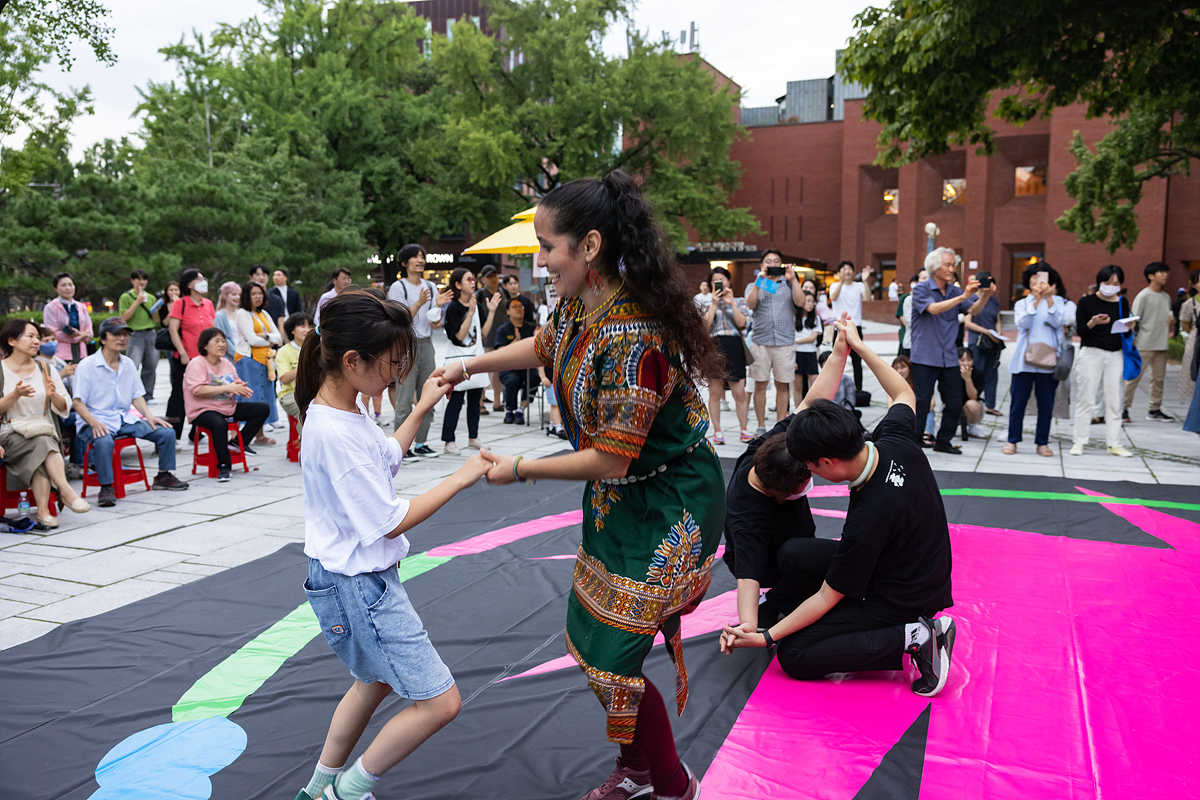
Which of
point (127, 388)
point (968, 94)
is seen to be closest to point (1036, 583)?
point (127, 388)

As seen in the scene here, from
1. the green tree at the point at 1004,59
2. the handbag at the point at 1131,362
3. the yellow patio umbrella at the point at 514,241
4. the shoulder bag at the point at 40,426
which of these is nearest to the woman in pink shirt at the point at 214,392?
the shoulder bag at the point at 40,426

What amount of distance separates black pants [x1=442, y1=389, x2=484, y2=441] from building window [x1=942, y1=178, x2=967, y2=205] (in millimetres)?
31031

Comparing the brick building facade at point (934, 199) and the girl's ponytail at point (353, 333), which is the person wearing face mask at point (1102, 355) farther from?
the brick building facade at point (934, 199)

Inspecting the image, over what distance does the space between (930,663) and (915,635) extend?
11 cm

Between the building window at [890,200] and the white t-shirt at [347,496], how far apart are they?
1488 inches

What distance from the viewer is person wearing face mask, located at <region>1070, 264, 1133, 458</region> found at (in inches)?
299

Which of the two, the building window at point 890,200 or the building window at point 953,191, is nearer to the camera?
the building window at point 953,191

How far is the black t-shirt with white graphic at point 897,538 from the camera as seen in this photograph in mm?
3086

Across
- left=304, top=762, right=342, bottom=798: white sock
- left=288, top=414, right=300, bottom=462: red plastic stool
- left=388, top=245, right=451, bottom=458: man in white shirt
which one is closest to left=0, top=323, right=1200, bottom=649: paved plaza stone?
left=288, top=414, right=300, bottom=462: red plastic stool

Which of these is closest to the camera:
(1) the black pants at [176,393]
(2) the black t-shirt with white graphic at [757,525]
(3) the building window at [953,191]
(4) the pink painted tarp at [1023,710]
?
(4) the pink painted tarp at [1023,710]

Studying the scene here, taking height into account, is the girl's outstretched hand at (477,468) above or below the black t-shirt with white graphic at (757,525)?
above

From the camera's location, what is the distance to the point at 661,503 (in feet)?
7.14

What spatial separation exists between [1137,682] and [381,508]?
291cm

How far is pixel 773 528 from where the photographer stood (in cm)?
367
